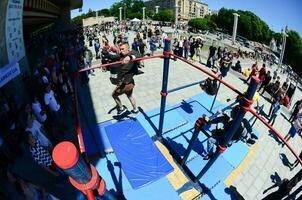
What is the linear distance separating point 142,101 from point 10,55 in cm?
561

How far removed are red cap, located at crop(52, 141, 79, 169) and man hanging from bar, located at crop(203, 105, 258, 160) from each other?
10.5 ft

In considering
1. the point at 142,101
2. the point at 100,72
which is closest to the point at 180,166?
the point at 142,101

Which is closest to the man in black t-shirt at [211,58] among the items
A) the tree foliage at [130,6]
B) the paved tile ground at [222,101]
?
the paved tile ground at [222,101]

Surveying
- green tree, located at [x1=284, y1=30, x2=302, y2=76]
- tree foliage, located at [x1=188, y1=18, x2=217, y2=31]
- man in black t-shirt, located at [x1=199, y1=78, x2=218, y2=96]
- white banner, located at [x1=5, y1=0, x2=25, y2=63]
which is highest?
tree foliage, located at [x1=188, y1=18, x2=217, y2=31]

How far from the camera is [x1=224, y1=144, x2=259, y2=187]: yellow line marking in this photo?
5316 millimetres

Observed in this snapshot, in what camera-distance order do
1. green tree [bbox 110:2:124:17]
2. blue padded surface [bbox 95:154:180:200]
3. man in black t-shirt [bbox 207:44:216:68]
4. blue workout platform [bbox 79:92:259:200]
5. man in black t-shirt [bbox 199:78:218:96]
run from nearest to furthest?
blue padded surface [bbox 95:154:180:200] < blue workout platform [bbox 79:92:259:200] < man in black t-shirt [bbox 199:78:218:96] < man in black t-shirt [bbox 207:44:216:68] < green tree [bbox 110:2:124:17]

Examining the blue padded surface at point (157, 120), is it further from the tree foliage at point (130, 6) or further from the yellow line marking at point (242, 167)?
the tree foliage at point (130, 6)

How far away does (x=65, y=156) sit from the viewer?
43.2 inches

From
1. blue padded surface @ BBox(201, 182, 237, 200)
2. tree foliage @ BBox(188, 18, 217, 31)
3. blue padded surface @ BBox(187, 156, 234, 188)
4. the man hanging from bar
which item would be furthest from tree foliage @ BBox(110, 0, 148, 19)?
blue padded surface @ BBox(201, 182, 237, 200)

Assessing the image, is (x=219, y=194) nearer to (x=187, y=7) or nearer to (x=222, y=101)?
(x=222, y=101)

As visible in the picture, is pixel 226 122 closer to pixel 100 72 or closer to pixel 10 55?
pixel 10 55

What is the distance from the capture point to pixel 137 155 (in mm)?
5793

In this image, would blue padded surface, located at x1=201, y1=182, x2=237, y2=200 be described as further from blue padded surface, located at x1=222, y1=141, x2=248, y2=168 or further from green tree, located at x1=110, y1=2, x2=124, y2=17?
green tree, located at x1=110, y1=2, x2=124, y2=17

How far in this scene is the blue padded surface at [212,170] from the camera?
5.20 meters
